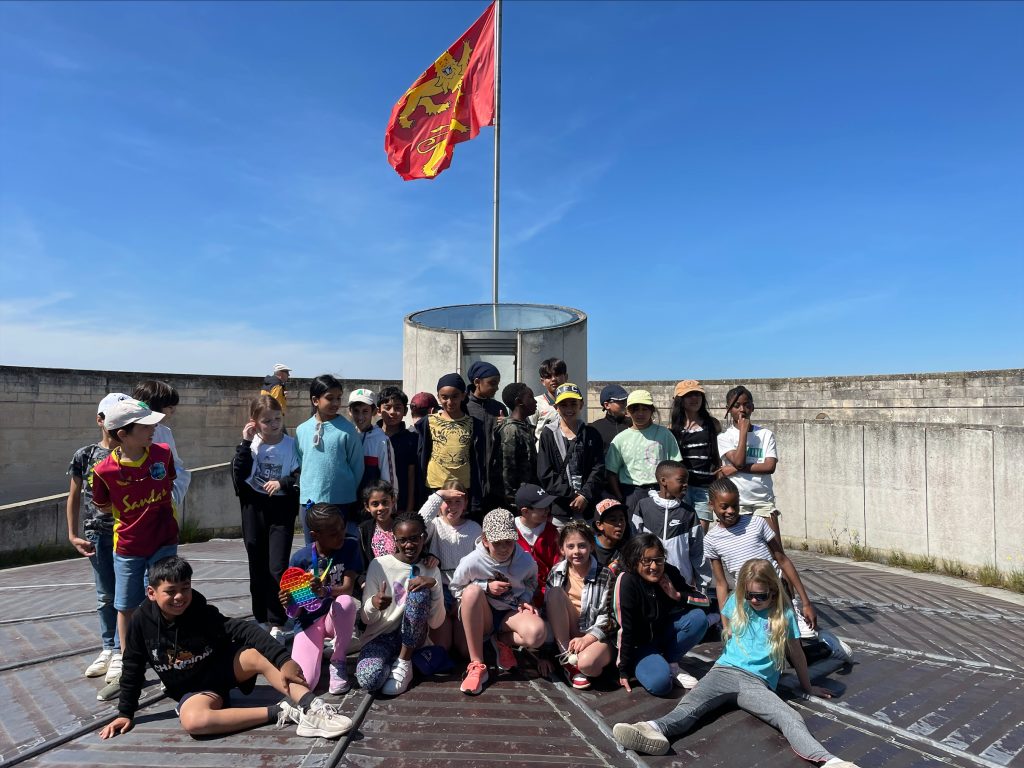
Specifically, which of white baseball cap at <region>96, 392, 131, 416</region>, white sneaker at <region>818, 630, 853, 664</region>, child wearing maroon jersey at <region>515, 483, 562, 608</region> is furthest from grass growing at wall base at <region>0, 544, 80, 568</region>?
white sneaker at <region>818, 630, 853, 664</region>

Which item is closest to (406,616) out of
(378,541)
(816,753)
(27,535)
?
(378,541)

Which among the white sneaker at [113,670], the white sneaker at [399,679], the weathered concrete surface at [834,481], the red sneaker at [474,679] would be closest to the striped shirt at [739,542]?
the red sneaker at [474,679]

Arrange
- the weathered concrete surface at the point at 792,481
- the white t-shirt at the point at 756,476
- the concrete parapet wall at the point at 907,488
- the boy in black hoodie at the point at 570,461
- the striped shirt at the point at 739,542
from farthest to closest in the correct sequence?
the weathered concrete surface at the point at 792,481, the concrete parapet wall at the point at 907,488, the white t-shirt at the point at 756,476, the boy in black hoodie at the point at 570,461, the striped shirt at the point at 739,542

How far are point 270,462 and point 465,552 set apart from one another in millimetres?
1363

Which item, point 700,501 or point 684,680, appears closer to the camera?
point 684,680

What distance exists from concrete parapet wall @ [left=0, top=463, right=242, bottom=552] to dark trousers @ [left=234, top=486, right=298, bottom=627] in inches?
174

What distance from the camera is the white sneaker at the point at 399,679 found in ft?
10.9

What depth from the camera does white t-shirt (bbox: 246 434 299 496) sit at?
13.3 feet

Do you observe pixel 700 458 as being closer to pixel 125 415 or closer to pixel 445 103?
pixel 125 415

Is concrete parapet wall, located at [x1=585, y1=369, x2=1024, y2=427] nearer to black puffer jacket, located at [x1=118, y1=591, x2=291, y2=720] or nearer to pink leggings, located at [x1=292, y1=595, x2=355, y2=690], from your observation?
pink leggings, located at [x1=292, y1=595, x2=355, y2=690]

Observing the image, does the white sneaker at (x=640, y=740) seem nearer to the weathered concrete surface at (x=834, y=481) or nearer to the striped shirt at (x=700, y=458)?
the striped shirt at (x=700, y=458)

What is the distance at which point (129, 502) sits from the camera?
3.34 meters

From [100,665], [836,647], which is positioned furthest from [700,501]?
[100,665]

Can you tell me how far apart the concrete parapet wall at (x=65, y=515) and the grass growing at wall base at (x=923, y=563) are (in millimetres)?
7218
